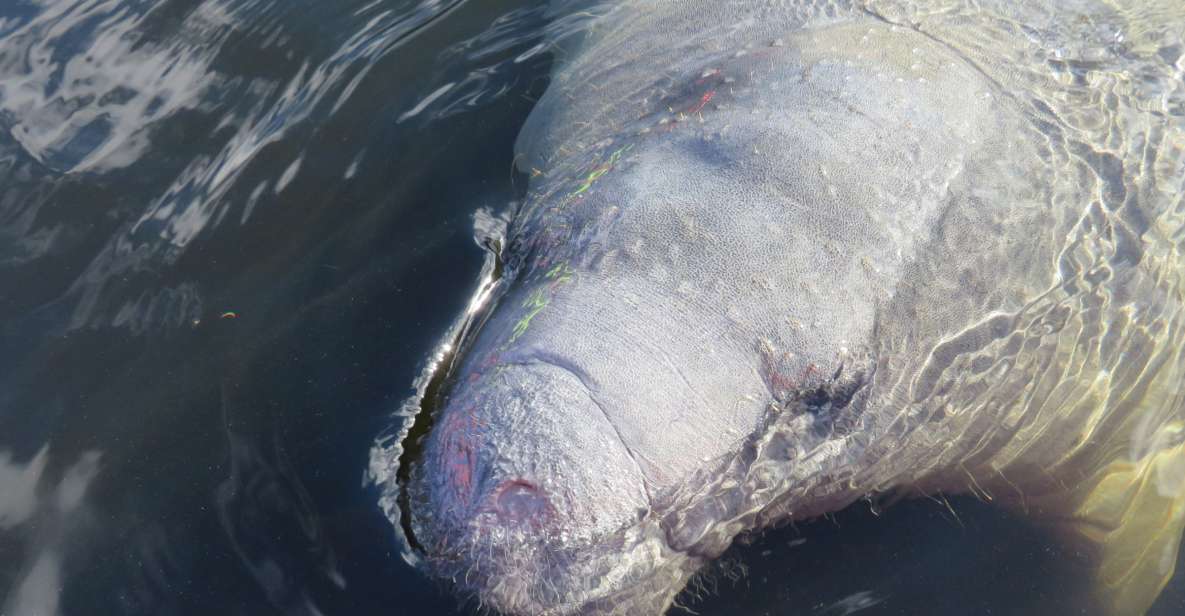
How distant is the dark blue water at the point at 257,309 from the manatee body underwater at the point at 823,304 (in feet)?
0.83

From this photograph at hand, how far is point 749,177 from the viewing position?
332 centimetres

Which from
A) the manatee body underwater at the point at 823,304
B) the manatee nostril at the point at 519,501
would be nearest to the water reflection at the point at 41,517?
the manatee body underwater at the point at 823,304

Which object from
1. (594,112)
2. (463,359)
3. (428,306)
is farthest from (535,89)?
(463,359)

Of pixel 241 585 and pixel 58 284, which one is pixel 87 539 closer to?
pixel 241 585

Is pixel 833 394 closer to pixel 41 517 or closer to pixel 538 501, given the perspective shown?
pixel 538 501

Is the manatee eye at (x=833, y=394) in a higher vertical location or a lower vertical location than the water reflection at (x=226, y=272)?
lower

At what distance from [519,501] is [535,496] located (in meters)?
0.05

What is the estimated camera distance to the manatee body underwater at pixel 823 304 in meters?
2.91

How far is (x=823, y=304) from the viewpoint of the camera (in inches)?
122

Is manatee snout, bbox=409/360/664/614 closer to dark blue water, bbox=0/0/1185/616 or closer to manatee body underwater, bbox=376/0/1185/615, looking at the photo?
manatee body underwater, bbox=376/0/1185/615

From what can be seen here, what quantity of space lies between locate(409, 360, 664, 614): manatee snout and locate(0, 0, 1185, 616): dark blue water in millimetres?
495

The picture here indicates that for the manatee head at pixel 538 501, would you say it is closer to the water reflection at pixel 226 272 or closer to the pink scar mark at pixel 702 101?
the water reflection at pixel 226 272

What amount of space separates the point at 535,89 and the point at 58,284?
2331 mm

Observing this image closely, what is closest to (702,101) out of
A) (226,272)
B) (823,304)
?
(823,304)
